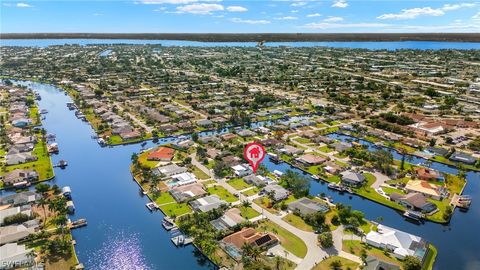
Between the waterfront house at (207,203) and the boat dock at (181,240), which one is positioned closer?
the boat dock at (181,240)

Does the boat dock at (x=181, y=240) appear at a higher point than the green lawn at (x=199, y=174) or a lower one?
lower

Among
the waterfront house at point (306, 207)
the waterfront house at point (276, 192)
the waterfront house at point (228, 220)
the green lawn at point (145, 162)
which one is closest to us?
the waterfront house at point (228, 220)

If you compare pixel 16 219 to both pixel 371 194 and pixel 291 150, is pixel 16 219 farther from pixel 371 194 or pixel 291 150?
pixel 371 194

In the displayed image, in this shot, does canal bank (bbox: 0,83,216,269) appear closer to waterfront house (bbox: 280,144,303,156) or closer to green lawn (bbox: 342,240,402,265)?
green lawn (bbox: 342,240,402,265)

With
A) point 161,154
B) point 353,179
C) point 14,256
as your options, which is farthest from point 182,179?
point 353,179

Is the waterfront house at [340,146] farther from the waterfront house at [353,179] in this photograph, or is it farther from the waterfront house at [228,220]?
the waterfront house at [228,220]

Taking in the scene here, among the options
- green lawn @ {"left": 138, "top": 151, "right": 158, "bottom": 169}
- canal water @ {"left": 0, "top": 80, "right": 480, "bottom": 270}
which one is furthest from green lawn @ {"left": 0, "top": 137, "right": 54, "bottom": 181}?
green lawn @ {"left": 138, "top": 151, "right": 158, "bottom": 169}

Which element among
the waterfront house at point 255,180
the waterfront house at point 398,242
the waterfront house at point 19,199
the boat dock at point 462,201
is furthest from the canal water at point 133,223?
the waterfront house at point 255,180
